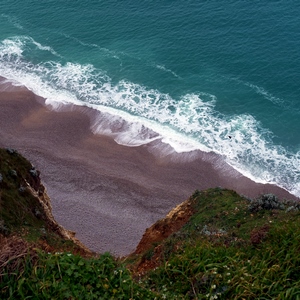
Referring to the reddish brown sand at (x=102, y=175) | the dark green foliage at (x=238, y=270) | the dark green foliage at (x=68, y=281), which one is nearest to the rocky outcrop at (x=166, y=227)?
the reddish brown sand at (x=102, y=175)

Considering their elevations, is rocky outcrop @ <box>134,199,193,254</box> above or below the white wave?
above

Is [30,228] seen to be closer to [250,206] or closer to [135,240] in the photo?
[250,206]

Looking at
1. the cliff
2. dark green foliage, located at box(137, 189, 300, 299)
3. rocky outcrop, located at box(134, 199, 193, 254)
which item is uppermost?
dark green foliage, located at box(137, 189, 300, 299)

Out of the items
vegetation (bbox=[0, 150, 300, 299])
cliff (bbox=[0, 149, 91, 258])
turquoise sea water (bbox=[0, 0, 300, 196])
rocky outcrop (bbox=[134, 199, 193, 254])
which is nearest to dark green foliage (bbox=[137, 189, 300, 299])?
vegetation (bbox=[0, 150, 300, 299])

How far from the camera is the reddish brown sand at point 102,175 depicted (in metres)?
43.5

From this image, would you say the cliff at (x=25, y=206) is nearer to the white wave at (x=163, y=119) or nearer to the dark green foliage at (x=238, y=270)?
Answer: the dark green foliage at (x=238, y=270)

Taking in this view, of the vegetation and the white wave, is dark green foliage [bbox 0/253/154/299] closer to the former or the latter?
the vegetation

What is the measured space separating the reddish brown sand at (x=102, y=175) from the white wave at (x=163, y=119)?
2.13 metres

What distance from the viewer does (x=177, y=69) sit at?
6806cm

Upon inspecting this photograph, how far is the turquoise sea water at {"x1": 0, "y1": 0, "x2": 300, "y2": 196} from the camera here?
56188 millimetres

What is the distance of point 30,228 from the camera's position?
2439 centimetres

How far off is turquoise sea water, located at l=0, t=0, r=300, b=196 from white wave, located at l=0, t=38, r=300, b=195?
0.16 m

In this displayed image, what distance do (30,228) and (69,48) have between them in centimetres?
5696

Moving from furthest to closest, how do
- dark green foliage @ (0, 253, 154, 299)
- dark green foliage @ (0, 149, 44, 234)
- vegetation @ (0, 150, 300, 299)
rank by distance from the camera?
dark green foliage @ (0, 149, 44, 234) → vegetation @ (0, 150, 300, 299) → dark green foliage @ (0, 253, 154, 299)
